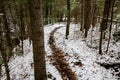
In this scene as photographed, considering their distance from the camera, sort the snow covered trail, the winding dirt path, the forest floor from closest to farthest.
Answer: the winding dirt path
the forest floor
the snow covered trail

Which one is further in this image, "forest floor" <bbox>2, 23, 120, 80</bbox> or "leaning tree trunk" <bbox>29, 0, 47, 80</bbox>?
"forest floor" <bbox>2, 23, 120, 80</bbox>

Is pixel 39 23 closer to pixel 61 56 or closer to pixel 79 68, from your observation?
pixel 79 68

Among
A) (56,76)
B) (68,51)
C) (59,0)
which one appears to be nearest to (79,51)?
(68,51)

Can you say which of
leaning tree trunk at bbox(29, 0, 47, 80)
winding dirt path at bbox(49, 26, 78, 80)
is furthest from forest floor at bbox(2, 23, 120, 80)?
leaning tree trunk at bbox(29, 0, 47, 80)

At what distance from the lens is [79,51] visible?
16.2 meters

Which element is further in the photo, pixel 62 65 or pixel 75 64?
pixel 75 64

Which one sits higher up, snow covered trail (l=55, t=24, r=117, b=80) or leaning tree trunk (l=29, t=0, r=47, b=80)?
leaning tree trunk (l=29, t=0, r=47, b=80)

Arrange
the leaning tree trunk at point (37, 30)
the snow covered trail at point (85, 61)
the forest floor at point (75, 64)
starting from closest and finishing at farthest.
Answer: the leaning tree trunk at point (37, 30), the forest floor at point (75, 64), the snow covered trail at point (85, 61)

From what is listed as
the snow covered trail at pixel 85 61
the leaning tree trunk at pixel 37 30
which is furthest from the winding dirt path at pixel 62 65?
the leaning tree trunk at pixel 37 30

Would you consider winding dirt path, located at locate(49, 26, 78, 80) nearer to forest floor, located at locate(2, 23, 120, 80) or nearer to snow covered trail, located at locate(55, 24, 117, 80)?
forest floor, located at locate(2, 23, 120, 80)

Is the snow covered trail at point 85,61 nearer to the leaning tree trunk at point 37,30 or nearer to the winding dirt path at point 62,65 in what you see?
the winding dirt path at point 62,65

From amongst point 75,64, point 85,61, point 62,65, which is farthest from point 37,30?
point 85,61

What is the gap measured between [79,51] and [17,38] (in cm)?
1229

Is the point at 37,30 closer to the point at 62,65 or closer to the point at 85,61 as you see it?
the point at 62,65
